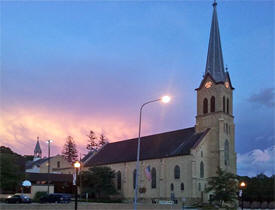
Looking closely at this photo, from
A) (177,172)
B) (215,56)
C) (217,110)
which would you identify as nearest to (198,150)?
(177,172)

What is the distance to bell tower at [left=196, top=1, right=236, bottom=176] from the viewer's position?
7181cm

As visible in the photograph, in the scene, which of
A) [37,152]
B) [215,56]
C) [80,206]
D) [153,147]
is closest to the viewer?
[80,206]

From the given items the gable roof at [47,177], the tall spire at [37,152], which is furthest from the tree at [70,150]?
the gable roof at [47,177]

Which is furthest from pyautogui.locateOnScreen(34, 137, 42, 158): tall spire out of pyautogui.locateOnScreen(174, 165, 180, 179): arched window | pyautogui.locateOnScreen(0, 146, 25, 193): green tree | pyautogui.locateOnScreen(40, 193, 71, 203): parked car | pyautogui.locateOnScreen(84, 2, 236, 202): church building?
pyautogui.locateOnScreen(40, 193, 71, 203): parked car

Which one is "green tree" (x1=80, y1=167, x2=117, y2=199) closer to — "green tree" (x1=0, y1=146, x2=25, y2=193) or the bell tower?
the bell tower

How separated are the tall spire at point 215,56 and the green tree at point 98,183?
96.0 feet

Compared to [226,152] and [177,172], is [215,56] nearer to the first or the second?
[226,152]

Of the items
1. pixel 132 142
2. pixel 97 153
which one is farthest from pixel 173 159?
pixel 97 153

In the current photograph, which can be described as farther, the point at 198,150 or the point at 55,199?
the point at 198,150

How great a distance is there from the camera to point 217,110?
72812mm

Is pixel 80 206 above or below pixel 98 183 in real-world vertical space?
above

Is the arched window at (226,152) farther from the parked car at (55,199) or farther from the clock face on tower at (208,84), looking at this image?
the parked car at (55,199)

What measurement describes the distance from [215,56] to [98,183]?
34129 millimetres

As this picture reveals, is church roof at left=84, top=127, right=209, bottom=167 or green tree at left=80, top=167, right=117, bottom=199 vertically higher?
church roof at left=84, top=127, right=209, bottom=167
